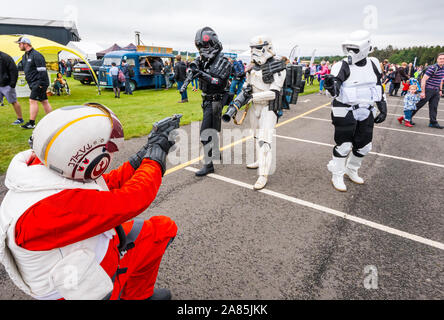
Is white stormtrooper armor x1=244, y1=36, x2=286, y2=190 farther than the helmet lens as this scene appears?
Yes

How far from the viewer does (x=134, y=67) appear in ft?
50.9

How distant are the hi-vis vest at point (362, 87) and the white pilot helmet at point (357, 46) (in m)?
0.11

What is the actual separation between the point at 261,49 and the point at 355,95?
4.73 ft

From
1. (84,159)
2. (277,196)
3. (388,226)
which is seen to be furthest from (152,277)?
(388,226)

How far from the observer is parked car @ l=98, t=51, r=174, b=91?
15234mm

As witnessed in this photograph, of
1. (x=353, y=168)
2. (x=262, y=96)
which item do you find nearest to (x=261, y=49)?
(x=262, y=96)

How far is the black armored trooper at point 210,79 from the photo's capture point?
405cm

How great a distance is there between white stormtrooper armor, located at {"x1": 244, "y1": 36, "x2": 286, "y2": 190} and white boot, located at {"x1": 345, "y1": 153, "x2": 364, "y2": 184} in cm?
139

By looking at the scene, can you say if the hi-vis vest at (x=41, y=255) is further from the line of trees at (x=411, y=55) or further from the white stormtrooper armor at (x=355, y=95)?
the line of trees at (x=411, y=55)

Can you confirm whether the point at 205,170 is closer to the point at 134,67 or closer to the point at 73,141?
the point at 73,141

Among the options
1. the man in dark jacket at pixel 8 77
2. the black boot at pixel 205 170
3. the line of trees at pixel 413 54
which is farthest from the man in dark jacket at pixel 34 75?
the line of trees at pixel 413 54

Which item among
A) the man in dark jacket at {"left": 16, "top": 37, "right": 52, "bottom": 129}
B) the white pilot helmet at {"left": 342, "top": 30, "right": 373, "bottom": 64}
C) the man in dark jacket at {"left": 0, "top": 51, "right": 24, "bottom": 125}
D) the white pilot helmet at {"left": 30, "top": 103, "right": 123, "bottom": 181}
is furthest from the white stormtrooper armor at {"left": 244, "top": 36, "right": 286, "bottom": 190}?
the man in dark jacket at {"left": 0, "top": 51, "right": 24, "bottom": 125}

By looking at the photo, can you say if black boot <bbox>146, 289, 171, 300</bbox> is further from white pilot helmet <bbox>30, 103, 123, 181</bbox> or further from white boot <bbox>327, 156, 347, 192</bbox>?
white boot <bbox>327, 156, 347, 192</bbox>
